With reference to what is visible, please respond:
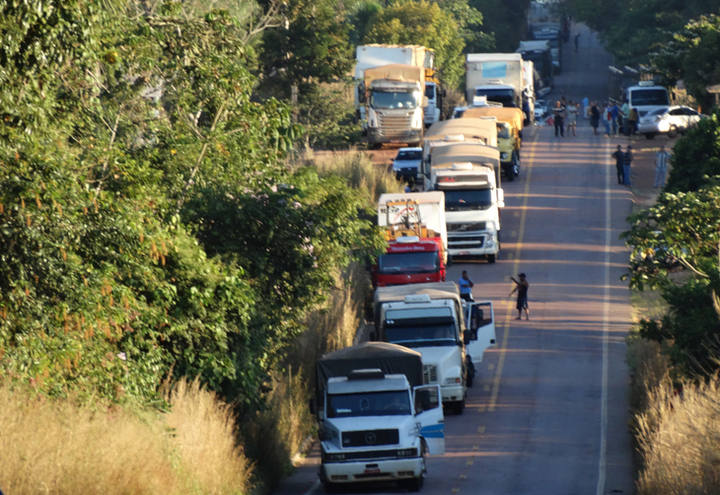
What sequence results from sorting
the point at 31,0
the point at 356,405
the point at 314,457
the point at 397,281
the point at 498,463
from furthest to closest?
1. the point at 397,281
2. the point at 314,457
3. the point at 498,463
4. the point at 356,405
5. the point at 31,0

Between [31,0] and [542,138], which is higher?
[31,0]

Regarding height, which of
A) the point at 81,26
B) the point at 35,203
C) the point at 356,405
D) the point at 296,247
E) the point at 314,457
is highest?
the point at 81,26

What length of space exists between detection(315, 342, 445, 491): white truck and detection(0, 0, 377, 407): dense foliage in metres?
1.43

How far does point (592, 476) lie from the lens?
947 inches

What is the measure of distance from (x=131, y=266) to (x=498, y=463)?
9628mm

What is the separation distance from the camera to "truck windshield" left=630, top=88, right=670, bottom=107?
6775 cm

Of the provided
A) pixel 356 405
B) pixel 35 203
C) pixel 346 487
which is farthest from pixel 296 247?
pixel 35 203

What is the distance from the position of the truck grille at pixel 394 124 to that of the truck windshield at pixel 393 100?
460 mm

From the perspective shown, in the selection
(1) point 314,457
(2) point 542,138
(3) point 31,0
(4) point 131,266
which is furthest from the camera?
(2) point 542,138

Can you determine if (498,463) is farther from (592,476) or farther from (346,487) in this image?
(346,487)

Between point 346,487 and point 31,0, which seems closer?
point 31,0

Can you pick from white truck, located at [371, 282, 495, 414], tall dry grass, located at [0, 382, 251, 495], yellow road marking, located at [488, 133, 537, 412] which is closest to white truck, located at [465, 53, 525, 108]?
yellow road marking, located at [488, 133, 537, 412]

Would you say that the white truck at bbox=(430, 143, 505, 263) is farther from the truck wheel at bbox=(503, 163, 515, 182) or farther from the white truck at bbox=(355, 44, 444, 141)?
the white truck at bbox=(355, 44, 444, 141)

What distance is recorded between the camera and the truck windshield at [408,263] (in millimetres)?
37719
